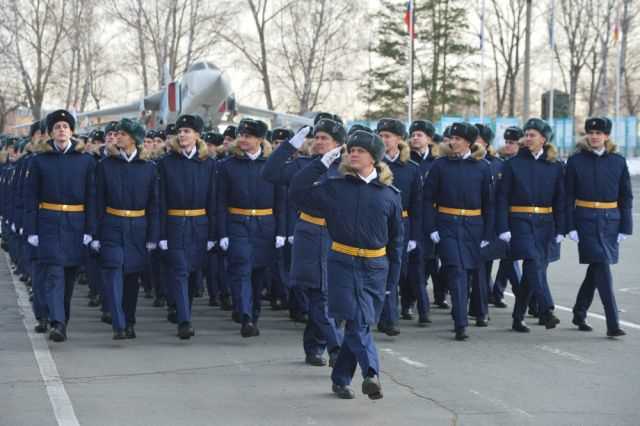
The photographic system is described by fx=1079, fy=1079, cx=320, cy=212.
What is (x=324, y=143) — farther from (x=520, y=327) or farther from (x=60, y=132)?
(x=520, y=327)

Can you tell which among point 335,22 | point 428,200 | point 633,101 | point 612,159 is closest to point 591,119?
point 612,159

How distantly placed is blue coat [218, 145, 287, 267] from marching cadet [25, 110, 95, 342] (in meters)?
1.22

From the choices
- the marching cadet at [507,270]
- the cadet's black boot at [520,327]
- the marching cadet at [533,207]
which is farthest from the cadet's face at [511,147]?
the cadet's black boot at [520,327]

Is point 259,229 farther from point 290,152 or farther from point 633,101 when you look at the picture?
point 633,101

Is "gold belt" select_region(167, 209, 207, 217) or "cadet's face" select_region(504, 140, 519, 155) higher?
"cadet's face" select_region(504, 140, 519, 155)

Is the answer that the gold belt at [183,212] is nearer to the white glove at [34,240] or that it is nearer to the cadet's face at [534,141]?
the white glove at [34,240]

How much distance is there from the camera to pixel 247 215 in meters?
10.2

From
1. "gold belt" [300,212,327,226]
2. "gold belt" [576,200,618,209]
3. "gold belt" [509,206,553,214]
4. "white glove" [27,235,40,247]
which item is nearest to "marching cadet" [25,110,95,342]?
"white glove" [27,235,40,247]

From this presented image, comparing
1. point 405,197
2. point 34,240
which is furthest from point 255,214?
point 34,240

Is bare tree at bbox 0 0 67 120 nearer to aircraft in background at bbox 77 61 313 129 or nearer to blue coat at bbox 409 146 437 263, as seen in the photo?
aircraft in background at bbox 77 61 313 129

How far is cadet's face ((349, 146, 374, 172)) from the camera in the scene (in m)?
6.86

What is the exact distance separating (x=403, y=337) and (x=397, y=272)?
274cm

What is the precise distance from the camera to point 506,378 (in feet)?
26.2

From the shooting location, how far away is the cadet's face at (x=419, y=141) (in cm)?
1159
